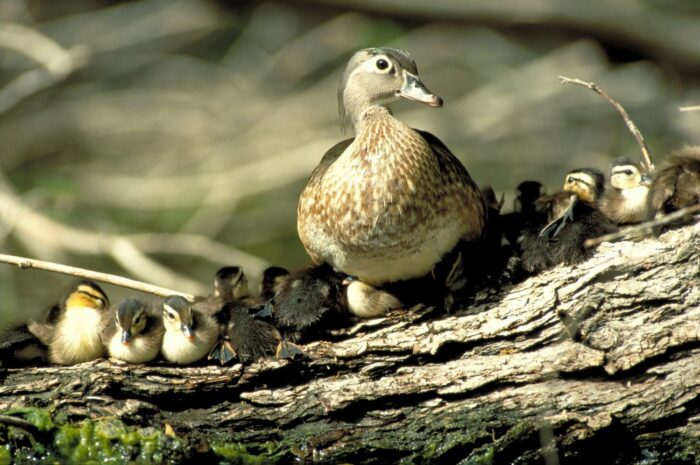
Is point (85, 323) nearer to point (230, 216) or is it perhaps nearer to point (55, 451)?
point (55, 451)

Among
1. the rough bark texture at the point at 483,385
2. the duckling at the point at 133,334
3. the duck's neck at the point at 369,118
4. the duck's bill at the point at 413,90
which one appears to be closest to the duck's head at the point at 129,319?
the duckling at the point at 133,334

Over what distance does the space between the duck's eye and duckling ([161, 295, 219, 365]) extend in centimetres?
130

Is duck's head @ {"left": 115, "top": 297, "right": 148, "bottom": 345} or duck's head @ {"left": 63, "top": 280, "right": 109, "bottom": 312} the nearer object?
duck's head @ {"left": 115, "top": 297, "right": 148, "bottom": 345}

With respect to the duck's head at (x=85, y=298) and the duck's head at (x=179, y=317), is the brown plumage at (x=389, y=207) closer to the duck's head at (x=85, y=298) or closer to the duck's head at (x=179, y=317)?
the duck's head at (x=179, y=317)

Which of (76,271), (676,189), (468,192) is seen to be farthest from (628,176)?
(76,271)

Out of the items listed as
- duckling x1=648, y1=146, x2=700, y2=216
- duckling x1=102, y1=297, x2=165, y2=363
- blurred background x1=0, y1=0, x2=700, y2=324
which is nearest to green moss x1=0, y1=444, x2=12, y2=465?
duckling x1=102, y1=297, x2=165, y2=363

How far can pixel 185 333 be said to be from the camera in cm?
395

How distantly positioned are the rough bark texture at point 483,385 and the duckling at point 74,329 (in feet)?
0.23

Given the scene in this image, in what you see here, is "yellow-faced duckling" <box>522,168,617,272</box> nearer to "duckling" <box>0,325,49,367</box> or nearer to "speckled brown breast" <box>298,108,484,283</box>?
"speckled brown breast" <box>298,108,484,283</box>

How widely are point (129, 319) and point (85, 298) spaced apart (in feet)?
1.48

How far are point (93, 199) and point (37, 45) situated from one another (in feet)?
5.90

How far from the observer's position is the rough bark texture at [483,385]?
3.81 metres

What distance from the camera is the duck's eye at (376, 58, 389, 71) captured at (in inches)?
179

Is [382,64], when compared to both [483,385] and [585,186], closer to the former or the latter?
[585,186]
